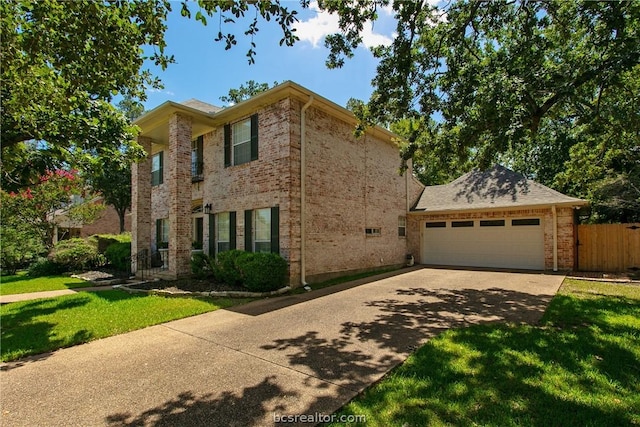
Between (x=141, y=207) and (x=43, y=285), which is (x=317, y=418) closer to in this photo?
(x=141, y=207)

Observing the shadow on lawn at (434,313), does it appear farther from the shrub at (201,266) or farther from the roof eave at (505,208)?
the roof eave at (505,208)

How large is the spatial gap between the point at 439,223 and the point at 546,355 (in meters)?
12.2

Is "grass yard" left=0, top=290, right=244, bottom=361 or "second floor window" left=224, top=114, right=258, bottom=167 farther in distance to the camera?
"second floor window" left=224, top=114, right=258, bottom=167

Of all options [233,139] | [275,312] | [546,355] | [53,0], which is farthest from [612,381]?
[233,139]

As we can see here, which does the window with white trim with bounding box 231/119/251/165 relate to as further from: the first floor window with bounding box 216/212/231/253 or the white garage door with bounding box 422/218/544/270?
the white garage door with bounding box 422/218/544/270

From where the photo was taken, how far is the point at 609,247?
41.1ft

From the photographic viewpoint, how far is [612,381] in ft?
11.5

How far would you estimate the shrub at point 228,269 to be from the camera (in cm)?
938

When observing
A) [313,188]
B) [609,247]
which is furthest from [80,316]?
[609,247]

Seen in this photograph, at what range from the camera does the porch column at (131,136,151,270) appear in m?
12.7

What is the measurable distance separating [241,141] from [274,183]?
8.23 ft

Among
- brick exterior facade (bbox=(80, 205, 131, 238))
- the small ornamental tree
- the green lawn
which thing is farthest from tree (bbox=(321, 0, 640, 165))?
brick exterior facade (bbox=(80, 205, 131, 238))

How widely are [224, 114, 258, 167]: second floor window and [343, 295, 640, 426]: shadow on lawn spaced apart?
27.5 ft

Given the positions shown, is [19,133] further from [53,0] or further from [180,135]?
[180,135]
